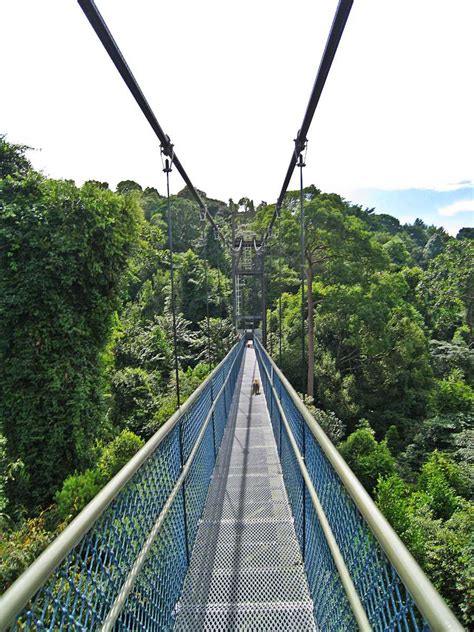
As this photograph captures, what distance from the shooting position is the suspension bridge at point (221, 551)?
2.42 ft

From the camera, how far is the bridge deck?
157 centimetres

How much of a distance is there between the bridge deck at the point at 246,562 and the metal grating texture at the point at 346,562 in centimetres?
9

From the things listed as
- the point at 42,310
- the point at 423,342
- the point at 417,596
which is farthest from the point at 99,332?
the point at 423,342

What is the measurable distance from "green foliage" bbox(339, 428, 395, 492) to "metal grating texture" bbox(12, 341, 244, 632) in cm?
742

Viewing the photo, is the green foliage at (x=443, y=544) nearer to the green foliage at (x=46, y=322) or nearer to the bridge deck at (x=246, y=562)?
the bridge deck at (x=246, y=562)

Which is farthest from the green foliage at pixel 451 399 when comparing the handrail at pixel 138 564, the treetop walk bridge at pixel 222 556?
the handrail at pixel 138 564

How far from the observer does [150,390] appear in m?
11.8

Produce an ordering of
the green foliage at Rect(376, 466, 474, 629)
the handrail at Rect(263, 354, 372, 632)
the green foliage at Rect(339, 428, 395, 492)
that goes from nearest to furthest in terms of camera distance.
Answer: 1. the handrail at Rect(263, 354, 372, 632)
2. the green foliage at Rect(376, 466, 474, 629)
3. the green foliage at Rect(339, 428, 395, 492)

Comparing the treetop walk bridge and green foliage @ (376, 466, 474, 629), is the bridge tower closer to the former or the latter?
green foliage @ (376, 466, 474, 629)

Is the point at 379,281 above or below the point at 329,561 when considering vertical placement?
above

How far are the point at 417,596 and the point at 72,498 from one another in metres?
5.99

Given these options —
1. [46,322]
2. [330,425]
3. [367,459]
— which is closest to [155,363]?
[330,425]

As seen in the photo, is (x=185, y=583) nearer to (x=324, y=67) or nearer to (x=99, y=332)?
(x=324, y=67)

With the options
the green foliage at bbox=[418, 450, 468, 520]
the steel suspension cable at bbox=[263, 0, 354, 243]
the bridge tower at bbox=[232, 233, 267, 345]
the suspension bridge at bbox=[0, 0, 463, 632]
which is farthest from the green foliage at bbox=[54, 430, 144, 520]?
the bridge tower at bbox=[232, 233, 267, 345]
